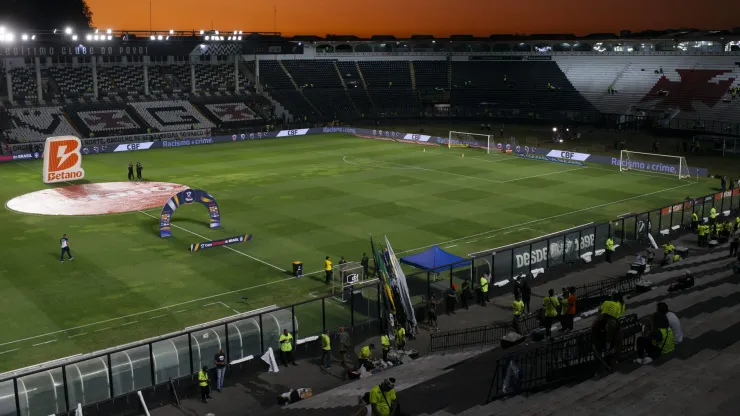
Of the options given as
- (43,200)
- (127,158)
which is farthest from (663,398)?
(127,158)

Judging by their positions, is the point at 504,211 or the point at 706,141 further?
the point at 706,141

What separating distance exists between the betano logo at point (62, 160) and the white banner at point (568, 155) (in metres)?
42.6

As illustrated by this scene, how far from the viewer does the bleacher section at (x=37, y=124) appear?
259 ft

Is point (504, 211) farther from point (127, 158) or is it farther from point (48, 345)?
point (127, 158)

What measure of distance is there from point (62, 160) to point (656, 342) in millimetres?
50503

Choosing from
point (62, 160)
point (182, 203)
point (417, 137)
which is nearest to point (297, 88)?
point (417, 137)

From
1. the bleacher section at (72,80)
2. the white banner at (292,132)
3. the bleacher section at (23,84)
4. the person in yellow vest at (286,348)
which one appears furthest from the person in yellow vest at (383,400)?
the bleacher section at (72,80)

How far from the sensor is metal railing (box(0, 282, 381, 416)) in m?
18.9

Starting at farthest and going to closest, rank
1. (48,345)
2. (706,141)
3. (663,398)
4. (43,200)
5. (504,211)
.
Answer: (706,141) < (43,200) < (504,211) < (48,345) < (663,398)

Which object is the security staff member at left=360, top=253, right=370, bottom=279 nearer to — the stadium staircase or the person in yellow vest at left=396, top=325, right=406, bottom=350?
the person in yellow vest at left=396, top=325, right=406, bottom=350

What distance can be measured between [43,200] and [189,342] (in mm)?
34477

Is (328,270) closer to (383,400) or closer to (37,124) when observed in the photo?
(383,400)

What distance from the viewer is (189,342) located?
21328 mm

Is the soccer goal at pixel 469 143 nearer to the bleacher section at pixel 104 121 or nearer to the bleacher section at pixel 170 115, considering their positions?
the bleacher section at pixel 170 115
